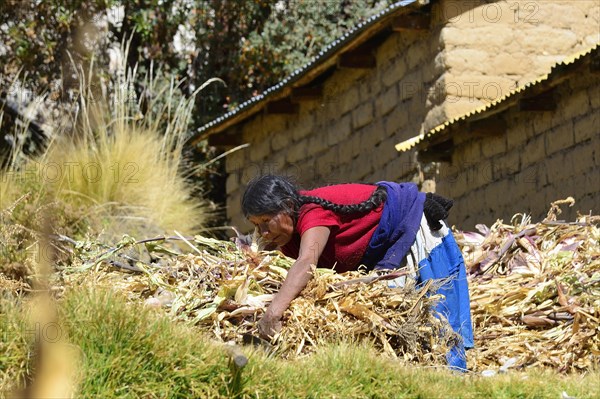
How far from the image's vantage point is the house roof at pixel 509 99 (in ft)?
26.9

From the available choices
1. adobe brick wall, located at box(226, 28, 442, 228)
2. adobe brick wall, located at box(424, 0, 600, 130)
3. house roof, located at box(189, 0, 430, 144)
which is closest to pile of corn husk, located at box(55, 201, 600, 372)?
adobe brick wall, located at box(424, 0, 600, 130)

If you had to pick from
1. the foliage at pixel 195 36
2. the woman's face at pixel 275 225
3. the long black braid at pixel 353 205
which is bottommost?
Result: the woman's face at pixel 275 225

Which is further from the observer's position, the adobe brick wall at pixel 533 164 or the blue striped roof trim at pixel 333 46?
the blue striped roof trim at pixel 333 46

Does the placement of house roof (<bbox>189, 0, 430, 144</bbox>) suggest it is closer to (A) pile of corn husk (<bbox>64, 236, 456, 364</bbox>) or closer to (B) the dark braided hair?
(B) the dark braided hair

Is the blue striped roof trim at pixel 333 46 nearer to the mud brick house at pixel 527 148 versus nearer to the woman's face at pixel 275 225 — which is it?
the mud brick house at pixel 527 148

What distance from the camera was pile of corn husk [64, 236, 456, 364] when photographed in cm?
536

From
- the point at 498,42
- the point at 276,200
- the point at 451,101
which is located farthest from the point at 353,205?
the point at 498,42

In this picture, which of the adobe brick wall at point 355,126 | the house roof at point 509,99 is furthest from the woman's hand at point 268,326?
the adobe brick wall at point 355,126

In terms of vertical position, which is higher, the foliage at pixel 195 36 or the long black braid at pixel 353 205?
the foliage at pixel 195 36

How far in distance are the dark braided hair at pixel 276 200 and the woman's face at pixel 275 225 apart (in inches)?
1.1

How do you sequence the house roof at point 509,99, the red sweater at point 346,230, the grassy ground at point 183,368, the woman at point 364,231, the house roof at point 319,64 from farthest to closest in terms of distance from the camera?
the house roof at point 319,64 < the house roof at point 509,99 < the red sweater at point 346,230 < the woman at point 364,231 < the grassy ground at point 183,368

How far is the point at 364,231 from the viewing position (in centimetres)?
580

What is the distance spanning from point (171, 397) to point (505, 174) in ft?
18.3

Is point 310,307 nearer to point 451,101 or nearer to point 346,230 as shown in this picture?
point 346,230
